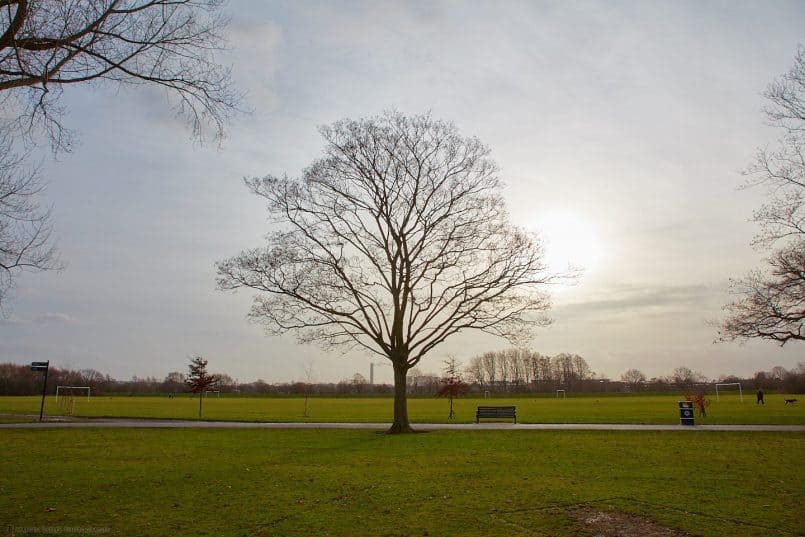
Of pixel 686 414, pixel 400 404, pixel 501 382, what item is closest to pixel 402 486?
pixel 400 404

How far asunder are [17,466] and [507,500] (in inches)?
484

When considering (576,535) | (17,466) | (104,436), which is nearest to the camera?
(576,535)

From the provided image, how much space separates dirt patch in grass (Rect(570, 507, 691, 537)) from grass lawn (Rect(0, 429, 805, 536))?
208 mm

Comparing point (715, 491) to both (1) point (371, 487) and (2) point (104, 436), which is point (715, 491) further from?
(2) point (104, 436)

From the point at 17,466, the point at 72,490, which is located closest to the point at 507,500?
the point at 72,490

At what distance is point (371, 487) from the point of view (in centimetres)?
1088

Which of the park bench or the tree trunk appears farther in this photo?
the park bench

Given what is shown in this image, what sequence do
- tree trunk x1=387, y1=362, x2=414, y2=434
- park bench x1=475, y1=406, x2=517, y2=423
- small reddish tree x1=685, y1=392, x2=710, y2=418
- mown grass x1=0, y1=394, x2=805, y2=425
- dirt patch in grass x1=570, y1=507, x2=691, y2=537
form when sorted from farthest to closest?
small reddish tree x1=685, y1=392, x2=710, y2=418 < mown grass x1=0, y1=394, x2=805, y2=425 < park bench x1=475, y1=406, x2=517, y2=423 < tree trunk x1=387, y1=362, x2=414, y2=434 < dirt patch in grass x1=570, y1=507, x2=691, y2=537

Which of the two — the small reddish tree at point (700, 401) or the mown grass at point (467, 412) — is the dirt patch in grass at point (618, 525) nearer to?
the mown grass at point (467, 412)

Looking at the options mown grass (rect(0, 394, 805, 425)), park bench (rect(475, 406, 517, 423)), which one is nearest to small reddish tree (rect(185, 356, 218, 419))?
mown grass (rect(0, 394, 805, 425))

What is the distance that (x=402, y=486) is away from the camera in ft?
36.0

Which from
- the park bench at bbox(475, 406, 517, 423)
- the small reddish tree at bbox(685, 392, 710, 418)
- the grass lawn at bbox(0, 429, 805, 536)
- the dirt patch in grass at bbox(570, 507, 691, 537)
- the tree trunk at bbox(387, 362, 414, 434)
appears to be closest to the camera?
the dirt patch in grass at bbox(570, 507, 691, 537)

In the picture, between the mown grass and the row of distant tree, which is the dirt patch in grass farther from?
the row of distant tree

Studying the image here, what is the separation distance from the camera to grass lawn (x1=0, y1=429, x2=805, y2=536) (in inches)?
314
